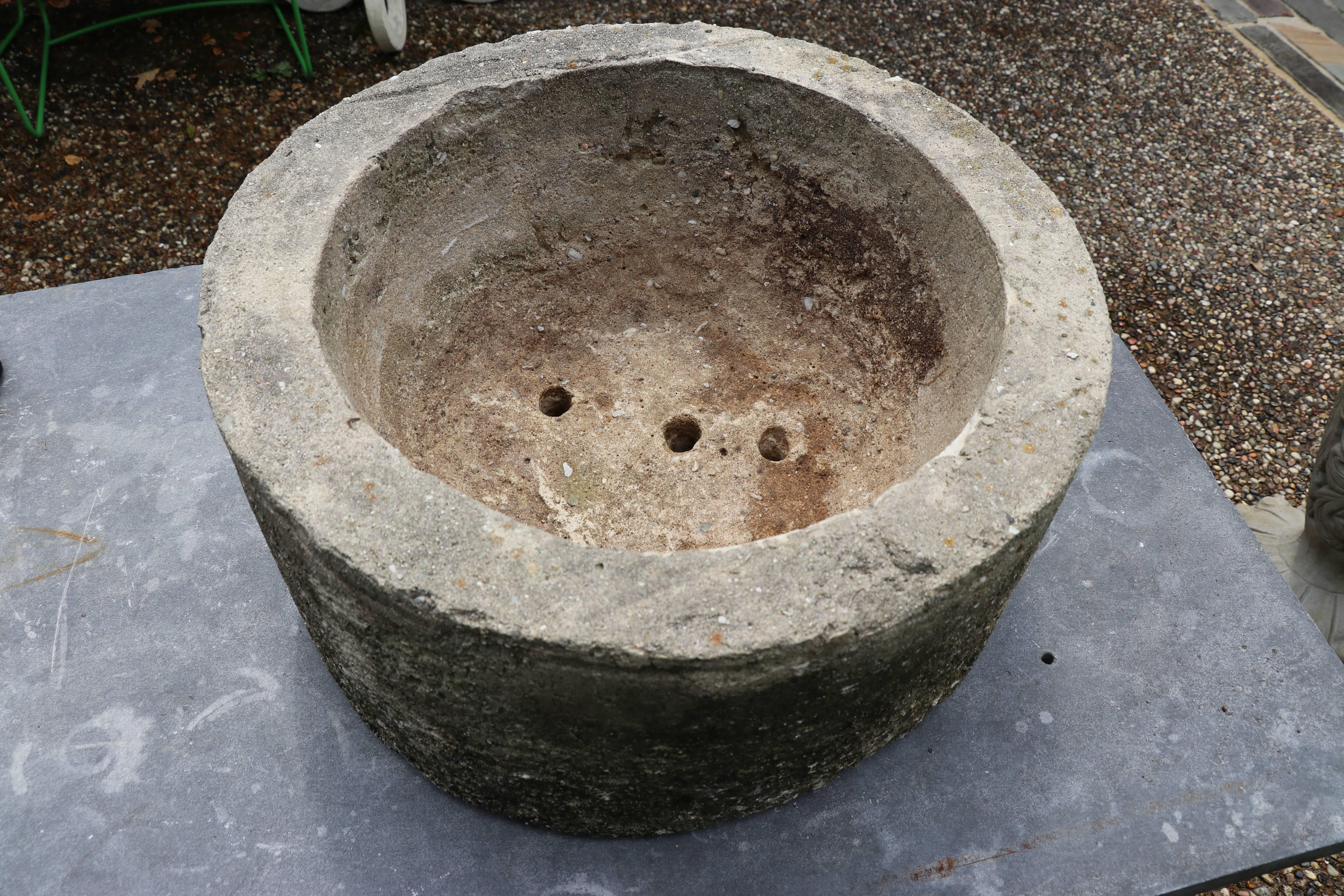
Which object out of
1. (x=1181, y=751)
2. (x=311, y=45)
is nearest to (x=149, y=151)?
(x=311, y=45)

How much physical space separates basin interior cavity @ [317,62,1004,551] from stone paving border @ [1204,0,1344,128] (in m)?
3.49

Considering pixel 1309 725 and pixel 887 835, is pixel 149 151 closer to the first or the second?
pixel 887 835

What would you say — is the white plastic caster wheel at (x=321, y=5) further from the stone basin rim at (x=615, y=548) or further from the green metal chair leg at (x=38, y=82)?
the stone basin rim at (x=615, y=548)

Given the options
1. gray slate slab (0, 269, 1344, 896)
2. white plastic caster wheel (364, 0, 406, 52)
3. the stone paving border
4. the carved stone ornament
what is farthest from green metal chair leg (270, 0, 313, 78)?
the stone paving border

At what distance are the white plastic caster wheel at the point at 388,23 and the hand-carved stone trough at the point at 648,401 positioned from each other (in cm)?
229

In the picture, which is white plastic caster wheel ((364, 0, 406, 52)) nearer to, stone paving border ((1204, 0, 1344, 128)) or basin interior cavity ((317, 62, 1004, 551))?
basin interior cavity ((317, 62, 1004, 551))

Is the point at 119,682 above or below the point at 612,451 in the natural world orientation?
below

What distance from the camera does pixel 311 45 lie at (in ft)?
16.6

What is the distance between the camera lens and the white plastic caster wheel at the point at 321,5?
5098 millimetres

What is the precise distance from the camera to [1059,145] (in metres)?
4.88

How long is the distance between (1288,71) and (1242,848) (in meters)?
4.27

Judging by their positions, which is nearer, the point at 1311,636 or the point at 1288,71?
the point at 1311,636

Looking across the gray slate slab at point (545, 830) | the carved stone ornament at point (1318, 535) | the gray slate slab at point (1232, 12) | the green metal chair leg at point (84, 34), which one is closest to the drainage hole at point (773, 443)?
the gray slate slab at point (545, 830)

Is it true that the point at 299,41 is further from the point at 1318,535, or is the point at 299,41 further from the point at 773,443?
the point at 1318,535
